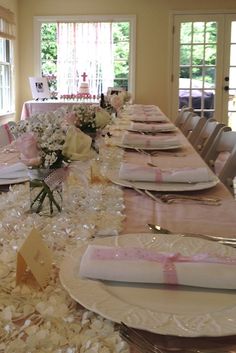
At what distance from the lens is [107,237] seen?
0.88 m

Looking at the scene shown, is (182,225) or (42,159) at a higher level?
(42,159)

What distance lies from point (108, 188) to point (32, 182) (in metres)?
0.31

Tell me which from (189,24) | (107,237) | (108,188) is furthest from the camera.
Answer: (189,24)

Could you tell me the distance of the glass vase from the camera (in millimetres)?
1051

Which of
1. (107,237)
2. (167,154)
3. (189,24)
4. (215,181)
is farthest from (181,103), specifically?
(107,237)

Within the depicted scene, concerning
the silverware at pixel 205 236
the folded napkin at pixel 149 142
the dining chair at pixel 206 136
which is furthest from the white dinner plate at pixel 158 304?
the dining chair at pixel 206 136

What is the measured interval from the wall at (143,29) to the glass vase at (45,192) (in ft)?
20.9

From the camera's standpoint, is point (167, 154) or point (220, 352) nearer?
point (220, 352)

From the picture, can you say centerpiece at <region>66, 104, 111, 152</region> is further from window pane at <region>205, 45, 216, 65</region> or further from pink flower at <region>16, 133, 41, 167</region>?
window pane at <region>205, 45, 216, 65</region>

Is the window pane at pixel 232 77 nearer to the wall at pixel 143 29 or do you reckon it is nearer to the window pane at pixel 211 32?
the window pane at pixel 211 32

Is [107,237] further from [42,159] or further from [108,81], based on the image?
[108,81]

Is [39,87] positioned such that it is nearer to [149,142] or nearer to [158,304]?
[149,142]

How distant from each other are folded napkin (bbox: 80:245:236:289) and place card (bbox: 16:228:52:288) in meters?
0.07

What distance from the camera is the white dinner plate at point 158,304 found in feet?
1.84
